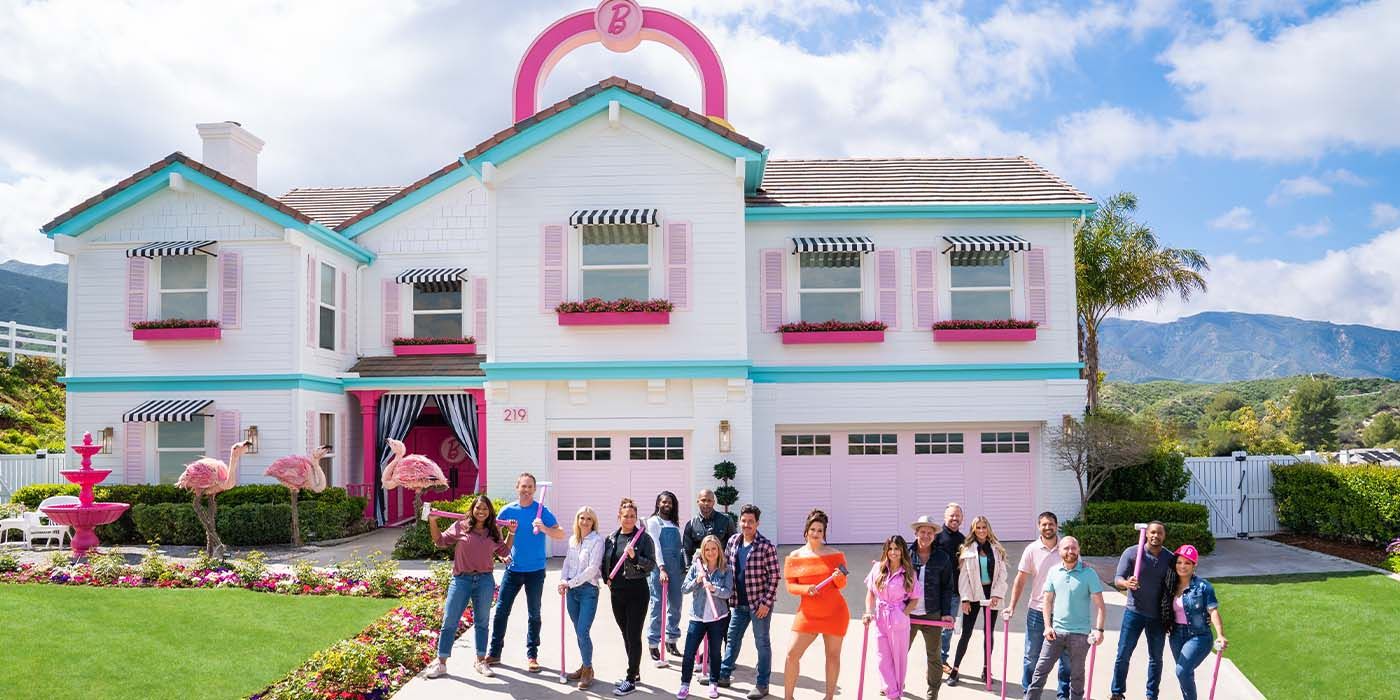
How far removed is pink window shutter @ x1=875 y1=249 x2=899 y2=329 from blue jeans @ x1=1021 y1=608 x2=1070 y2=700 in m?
8.78

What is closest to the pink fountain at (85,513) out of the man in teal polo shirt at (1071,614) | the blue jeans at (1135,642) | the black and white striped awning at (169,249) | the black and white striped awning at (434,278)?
the black and white striped awning at (169,249)

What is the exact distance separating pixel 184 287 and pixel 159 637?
10550 mm

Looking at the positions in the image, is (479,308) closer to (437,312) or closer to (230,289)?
(437,312)

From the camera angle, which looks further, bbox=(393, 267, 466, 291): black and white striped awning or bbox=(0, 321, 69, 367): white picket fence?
bbox=(0, 321, 69, 367): white picket fence

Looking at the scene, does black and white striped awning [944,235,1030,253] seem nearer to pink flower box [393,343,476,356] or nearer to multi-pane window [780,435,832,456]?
multi-pane window [780,435,832,456]

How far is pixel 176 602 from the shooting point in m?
10.3

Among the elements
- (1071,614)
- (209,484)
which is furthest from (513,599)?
(209,484)

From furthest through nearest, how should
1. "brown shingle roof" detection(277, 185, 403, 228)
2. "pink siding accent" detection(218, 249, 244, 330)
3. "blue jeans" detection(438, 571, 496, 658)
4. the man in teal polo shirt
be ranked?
"brown shingle roof" detection(277, 185, 403, 228) < "pink siding accent" detection(218, 249, 244, 330) < "blue jeans" detection(438, 571, 496, 658) < the man in teal polo shirt

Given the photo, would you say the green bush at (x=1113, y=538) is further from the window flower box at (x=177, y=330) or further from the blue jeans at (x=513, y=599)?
the window flower box at (x=177, y=330)

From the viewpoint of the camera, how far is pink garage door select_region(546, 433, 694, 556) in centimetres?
1559

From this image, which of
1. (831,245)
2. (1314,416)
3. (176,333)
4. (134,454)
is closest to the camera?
(831,245)

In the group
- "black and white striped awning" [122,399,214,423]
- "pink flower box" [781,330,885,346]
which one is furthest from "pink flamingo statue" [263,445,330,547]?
"pink flower box" [781,330,885,346]

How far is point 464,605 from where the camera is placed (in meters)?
8.62

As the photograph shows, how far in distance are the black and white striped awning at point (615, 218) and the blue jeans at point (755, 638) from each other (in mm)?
8147
